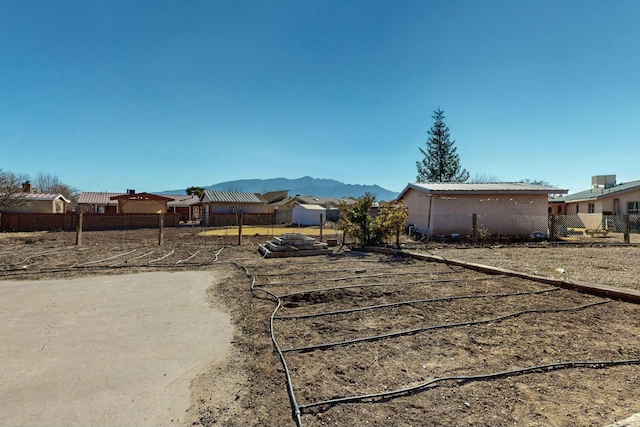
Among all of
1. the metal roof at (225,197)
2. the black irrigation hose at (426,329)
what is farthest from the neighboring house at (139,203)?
the black irrigation hose at (426,329)

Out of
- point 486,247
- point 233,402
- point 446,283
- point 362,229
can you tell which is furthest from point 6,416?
point 486,247

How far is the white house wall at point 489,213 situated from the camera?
52.6 feet

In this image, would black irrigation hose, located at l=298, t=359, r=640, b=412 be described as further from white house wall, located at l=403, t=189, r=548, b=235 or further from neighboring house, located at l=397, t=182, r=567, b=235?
white house wall, located at l=403, t=189, r=548, b=235

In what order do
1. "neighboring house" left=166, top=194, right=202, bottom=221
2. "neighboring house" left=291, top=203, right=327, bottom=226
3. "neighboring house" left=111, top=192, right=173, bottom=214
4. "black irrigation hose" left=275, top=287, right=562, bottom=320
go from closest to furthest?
1. "black irrigation hose" left=275, top=287, right=562, bottom=320
2. "neighboring house" left=291, top=203, right=327, bottom=226
3. "neighboring house" left=111, top=192, right=173, bottom=214
4. "neighboring house" left=166, top=194, right=202, bottom=221

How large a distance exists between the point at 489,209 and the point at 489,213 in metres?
0.20

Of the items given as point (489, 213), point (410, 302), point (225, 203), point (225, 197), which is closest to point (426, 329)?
point (410, 302)

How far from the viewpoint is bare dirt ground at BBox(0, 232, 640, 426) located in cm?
246

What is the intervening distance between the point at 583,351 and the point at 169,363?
13.8ft

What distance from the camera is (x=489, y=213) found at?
16281 mm

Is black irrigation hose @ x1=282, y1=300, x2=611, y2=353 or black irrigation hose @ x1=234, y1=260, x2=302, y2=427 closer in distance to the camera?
black irrigation hose @ x1=234, y1=260, x2=302, y2=427

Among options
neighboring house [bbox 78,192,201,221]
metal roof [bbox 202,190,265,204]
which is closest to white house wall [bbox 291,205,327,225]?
metal roof [bbox 202,190,265,204]

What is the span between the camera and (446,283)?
6391mm

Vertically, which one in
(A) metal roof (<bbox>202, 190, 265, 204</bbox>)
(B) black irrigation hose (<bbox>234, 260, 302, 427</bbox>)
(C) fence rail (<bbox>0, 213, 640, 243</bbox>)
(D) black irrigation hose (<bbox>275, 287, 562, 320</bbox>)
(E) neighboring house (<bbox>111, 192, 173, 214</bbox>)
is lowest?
(B) black irrigation hose (<bbox>234, 260, 302, 427</bbox>)

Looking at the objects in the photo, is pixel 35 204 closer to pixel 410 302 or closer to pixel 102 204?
pixel 102 204
